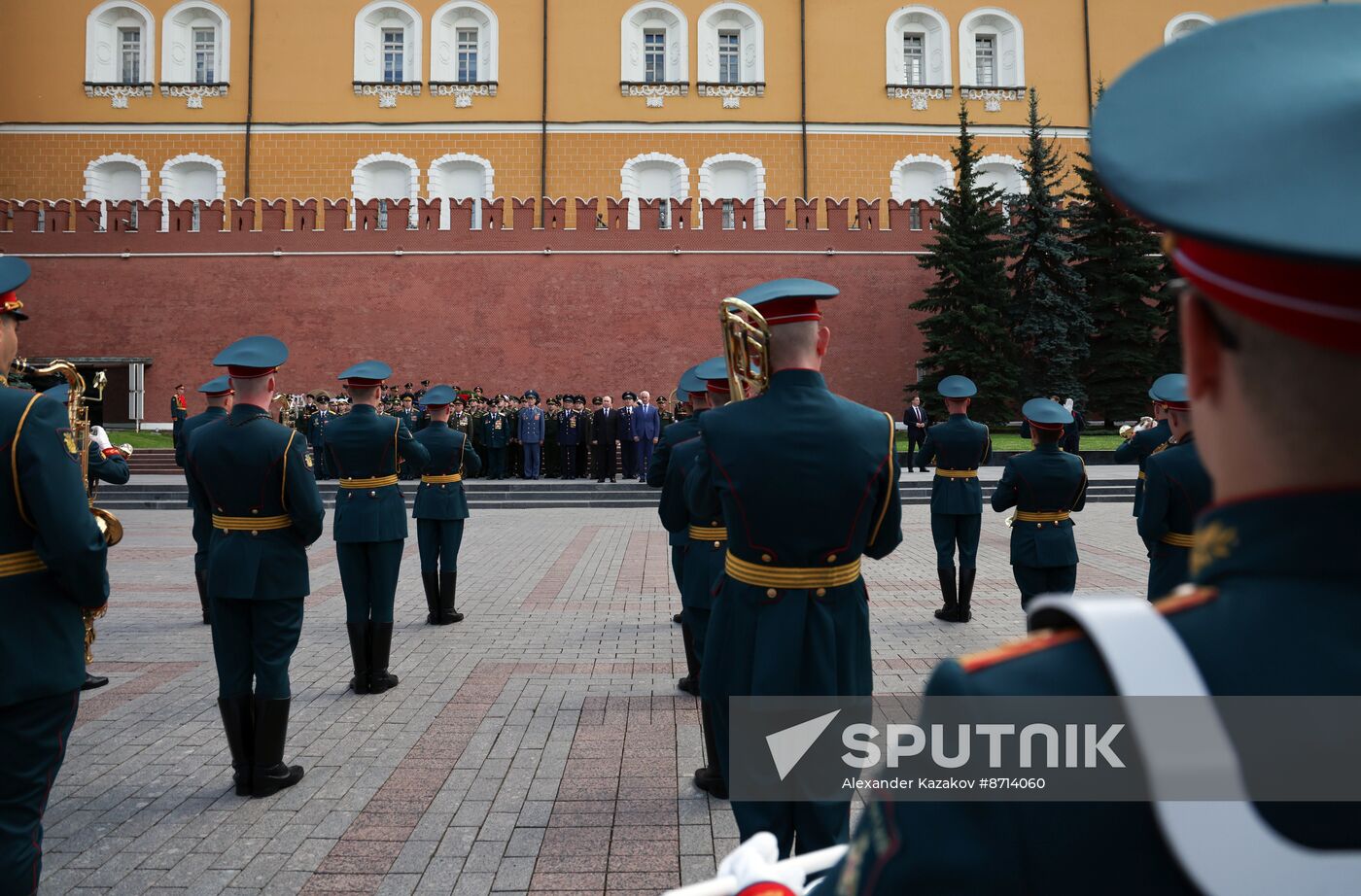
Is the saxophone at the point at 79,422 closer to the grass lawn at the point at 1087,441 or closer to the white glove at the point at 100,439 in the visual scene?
the white glove at the point at 100,439

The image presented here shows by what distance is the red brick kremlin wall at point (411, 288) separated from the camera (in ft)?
86.3

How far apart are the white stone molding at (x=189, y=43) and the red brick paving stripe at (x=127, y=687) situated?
3256 centimetres

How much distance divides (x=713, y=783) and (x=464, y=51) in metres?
34.3

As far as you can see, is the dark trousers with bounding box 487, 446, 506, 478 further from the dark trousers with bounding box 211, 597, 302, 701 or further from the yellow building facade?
the dark trousers with bounding box 211, 597, 302, 701

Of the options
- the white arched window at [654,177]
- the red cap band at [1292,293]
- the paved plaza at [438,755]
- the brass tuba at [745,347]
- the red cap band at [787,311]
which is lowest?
the paved plaza at [438,755]

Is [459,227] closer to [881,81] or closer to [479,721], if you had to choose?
[881,81]

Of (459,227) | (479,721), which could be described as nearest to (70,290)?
(459,227)

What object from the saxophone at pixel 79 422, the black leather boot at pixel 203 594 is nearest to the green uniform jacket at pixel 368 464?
the saxophone at pixel 79 422

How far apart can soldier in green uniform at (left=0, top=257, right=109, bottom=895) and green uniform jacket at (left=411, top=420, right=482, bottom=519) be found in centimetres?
505

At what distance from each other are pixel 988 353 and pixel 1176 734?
26.9 meters

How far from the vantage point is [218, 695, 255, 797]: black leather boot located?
408 cm

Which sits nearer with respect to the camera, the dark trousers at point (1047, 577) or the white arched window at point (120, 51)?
the dark trousers at point (1047, 577)

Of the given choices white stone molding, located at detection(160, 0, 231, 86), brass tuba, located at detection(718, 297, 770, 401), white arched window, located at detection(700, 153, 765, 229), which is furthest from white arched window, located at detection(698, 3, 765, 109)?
brass tuba, located at detection(718, 297, 770, 401)

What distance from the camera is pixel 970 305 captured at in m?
26.2
